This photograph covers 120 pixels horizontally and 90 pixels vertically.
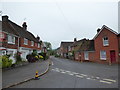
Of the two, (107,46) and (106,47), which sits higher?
(107,46)

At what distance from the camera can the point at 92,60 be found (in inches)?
974

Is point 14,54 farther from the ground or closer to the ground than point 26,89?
farther from the ground

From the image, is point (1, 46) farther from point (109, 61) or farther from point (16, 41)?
point (109, 61)

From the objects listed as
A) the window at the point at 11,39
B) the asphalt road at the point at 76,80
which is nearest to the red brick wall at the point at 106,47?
the asphalt road at the point at 76,80

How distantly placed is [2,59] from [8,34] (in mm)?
5181

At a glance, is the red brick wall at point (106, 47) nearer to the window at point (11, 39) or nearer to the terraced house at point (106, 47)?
the terraced house at point (106, 47)

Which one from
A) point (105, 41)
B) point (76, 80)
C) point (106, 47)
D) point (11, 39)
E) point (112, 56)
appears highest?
point (11, 39)

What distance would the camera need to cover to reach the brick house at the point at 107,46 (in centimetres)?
1952

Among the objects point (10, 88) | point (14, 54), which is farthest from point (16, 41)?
point (10, 88)

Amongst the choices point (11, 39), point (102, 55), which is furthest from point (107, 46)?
point (11, 39)

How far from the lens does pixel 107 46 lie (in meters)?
20.8

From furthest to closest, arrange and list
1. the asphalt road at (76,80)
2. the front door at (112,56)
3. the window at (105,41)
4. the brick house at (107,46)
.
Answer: the window at (105,41)
the front door at (112,56)
the brick house at (107,46)
the asphalt road at (76,80)

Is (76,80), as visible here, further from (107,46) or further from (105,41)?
(105,41)

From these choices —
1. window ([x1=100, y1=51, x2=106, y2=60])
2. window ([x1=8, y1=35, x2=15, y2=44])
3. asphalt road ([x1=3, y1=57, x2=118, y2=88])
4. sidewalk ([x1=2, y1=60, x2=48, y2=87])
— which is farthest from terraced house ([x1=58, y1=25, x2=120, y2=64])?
window ([x1=8, y1=35, x2=15, y2=44])
